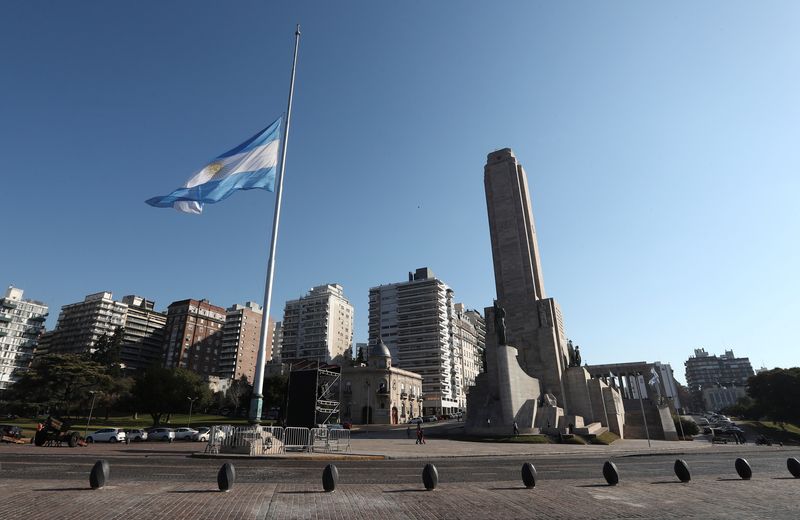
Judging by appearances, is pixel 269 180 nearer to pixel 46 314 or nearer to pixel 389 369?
pixel 389 369

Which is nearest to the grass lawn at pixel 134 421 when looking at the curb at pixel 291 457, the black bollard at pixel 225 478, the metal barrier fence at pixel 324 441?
the metal barrier fence at pixel 324 441

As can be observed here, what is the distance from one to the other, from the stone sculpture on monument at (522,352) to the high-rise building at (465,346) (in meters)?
56.8

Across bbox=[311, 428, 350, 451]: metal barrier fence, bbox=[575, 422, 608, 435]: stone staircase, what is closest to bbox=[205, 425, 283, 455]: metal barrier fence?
bbox=[311, 428, 350, 451]: metal barrier fence

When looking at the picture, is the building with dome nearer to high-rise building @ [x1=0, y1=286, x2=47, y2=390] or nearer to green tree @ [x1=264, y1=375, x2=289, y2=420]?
green tree @ [x1=264, y1=375, x2=289, y2=420]

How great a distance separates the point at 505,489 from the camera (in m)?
12.1

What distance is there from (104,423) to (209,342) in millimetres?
67932

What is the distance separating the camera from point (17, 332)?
116 m

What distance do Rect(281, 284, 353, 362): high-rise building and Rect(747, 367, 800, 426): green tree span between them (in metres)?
103

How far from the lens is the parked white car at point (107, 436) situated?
121ft

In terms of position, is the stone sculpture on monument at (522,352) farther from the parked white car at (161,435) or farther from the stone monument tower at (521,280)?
the parked white car at (161,435)

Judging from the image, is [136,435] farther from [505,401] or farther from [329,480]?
[329,480]

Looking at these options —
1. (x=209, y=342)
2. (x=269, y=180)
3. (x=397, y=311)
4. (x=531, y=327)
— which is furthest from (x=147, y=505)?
(x=209, y=342)

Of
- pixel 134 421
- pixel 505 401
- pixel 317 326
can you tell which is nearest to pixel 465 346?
pixel 317 326

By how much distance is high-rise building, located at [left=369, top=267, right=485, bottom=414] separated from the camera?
109688 millimetres
